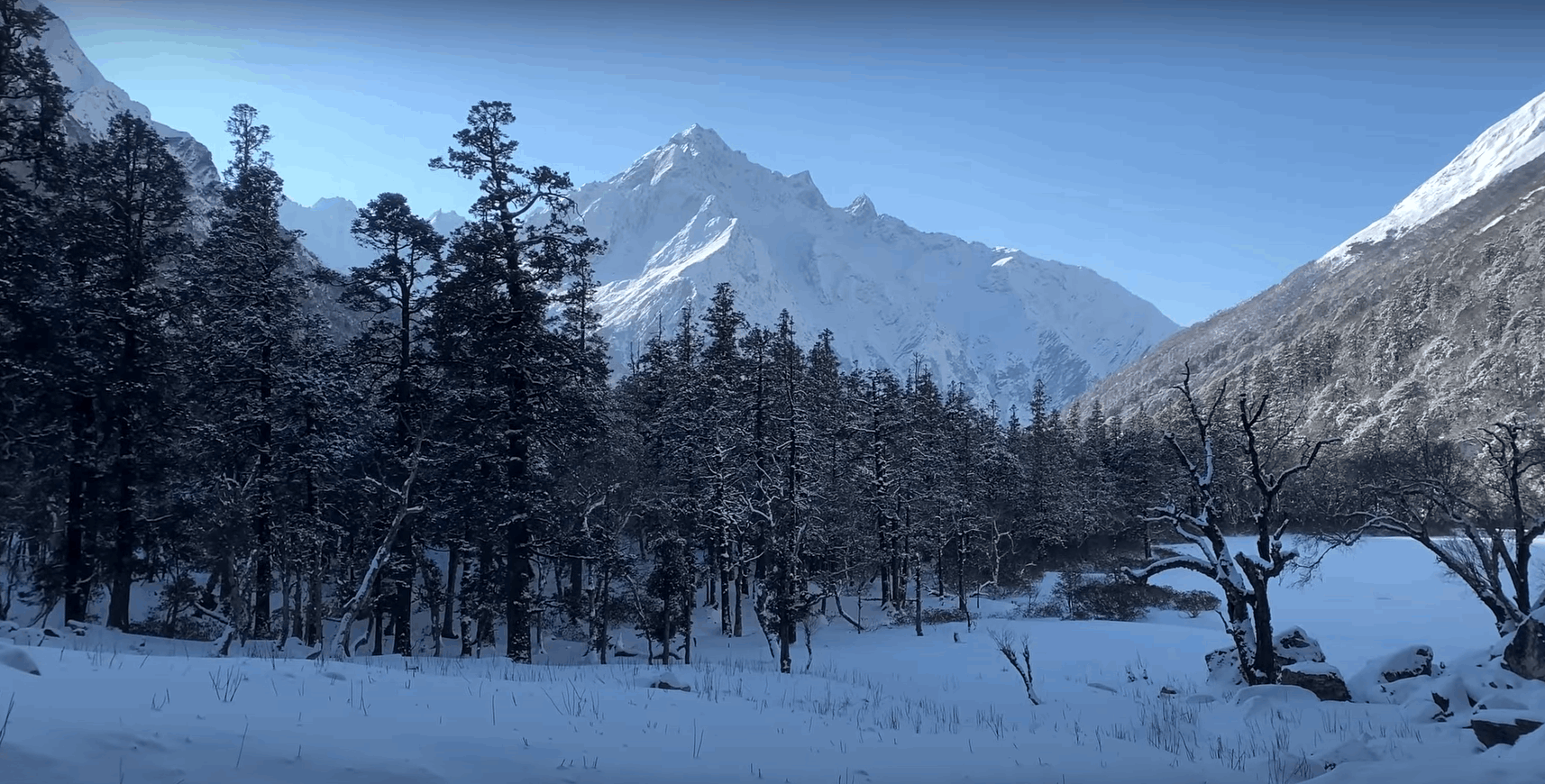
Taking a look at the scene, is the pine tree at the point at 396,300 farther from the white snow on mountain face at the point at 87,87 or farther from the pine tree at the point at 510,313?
the white snow on mountain face at the point at 87,87

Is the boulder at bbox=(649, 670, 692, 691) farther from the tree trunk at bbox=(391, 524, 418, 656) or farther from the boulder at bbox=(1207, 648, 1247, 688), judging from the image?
the boulder at bbox=(1207, 648, 1247, 688)

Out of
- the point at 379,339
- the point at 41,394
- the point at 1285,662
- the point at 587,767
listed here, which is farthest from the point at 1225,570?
the point at 41,394

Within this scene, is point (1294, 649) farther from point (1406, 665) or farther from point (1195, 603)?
point (1195, 603)

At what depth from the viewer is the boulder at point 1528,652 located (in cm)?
1471

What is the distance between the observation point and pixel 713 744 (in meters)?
7.82

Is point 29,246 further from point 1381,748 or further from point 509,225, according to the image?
point 1381,748

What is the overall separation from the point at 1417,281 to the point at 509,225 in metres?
142

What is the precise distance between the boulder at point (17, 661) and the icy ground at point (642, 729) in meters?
0.06

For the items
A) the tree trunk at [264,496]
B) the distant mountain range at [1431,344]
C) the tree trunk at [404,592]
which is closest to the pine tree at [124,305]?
the tree trunk at [264,496]

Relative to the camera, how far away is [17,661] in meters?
Result: 6.69

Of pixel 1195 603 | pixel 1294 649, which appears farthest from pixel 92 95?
pixel 1294 649

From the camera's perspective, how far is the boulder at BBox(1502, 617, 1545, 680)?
1471 centimetres

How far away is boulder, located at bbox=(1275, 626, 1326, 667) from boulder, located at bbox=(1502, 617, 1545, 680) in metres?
4.68

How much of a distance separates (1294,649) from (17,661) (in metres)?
24.9
